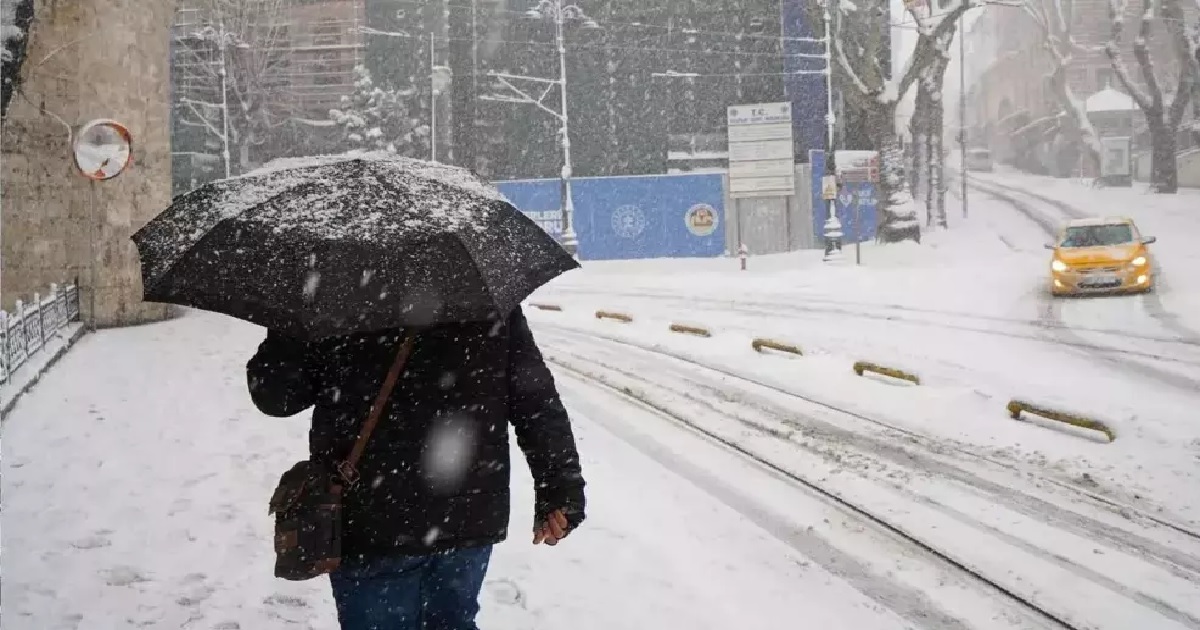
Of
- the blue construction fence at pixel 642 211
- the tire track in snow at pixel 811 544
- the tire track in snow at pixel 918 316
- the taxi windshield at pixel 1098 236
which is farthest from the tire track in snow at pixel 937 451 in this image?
the blue construction fence at pixel 642 211

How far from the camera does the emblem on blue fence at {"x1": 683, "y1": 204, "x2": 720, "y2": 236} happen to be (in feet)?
116

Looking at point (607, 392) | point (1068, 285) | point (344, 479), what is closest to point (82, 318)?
point (607, 392)

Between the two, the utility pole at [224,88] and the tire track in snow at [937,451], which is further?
the utility pole at [224,88]

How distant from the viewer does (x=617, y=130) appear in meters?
39.2

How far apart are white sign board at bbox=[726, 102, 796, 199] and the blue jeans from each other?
33.8m

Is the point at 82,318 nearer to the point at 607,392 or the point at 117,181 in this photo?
the point at 117,181

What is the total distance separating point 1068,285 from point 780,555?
14.9 meters

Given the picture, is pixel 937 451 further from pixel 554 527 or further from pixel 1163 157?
pixel 1163 157

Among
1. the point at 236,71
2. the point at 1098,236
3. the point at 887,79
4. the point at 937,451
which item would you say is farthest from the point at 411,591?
the point at 236,71

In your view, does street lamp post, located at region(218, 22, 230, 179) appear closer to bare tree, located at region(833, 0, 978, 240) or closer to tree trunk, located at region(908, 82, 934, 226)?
bare tree, located at region(833, 0, 978, 240)

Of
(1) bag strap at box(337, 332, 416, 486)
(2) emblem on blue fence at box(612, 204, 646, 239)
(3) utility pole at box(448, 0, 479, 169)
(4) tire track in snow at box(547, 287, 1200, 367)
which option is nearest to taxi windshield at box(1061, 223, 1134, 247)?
(4) tire track in snow at box(547, 287, 1200, 367)

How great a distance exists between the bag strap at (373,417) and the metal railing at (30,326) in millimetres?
9273

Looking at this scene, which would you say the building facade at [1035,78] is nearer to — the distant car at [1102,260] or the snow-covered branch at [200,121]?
the distant car at [1102,260]

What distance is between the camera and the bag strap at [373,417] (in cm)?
225
